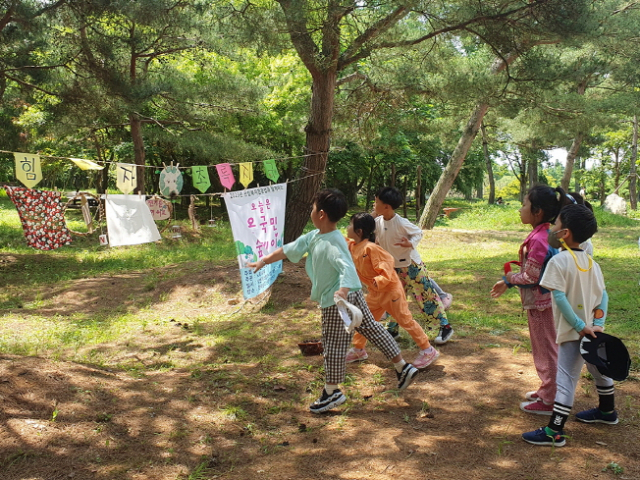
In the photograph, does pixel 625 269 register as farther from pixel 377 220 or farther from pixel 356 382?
pixel 356 382

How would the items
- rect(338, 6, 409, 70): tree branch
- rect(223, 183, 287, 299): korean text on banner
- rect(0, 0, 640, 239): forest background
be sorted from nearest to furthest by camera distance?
1. rect(223, 183, 287, 299): korean text on banner
2. rect(0, 0, 640, 239): forest background
3. rect(338, 6, 409, 70): tree branch

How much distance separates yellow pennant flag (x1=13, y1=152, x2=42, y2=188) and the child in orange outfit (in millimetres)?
3973

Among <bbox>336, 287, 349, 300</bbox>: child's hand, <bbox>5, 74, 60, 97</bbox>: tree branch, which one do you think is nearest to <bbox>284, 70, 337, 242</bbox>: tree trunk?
<bbox>336, 287, 349, 300</bbox>: child's hand

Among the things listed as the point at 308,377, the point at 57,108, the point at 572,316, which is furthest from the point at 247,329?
the point at 57,108

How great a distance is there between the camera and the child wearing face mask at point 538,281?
3.30m

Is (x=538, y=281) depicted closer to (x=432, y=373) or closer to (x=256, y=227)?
(x=432, y=373)

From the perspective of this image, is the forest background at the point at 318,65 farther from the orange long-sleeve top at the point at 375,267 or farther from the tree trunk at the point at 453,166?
the orange long-sleeve top at the point at 375,267

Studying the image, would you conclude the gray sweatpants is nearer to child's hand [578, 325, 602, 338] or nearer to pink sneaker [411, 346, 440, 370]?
child's hand [578, 325, 602, 338]

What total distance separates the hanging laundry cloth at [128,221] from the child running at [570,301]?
5781mm

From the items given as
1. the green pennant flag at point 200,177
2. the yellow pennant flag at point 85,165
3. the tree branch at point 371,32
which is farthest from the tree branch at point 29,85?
the tree branch at point 371,32

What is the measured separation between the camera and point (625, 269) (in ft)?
30.6

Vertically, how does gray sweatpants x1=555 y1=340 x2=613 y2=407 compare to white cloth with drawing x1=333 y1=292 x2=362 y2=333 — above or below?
below

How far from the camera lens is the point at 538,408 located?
351cm

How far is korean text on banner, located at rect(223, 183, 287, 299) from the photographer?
18.8ft
